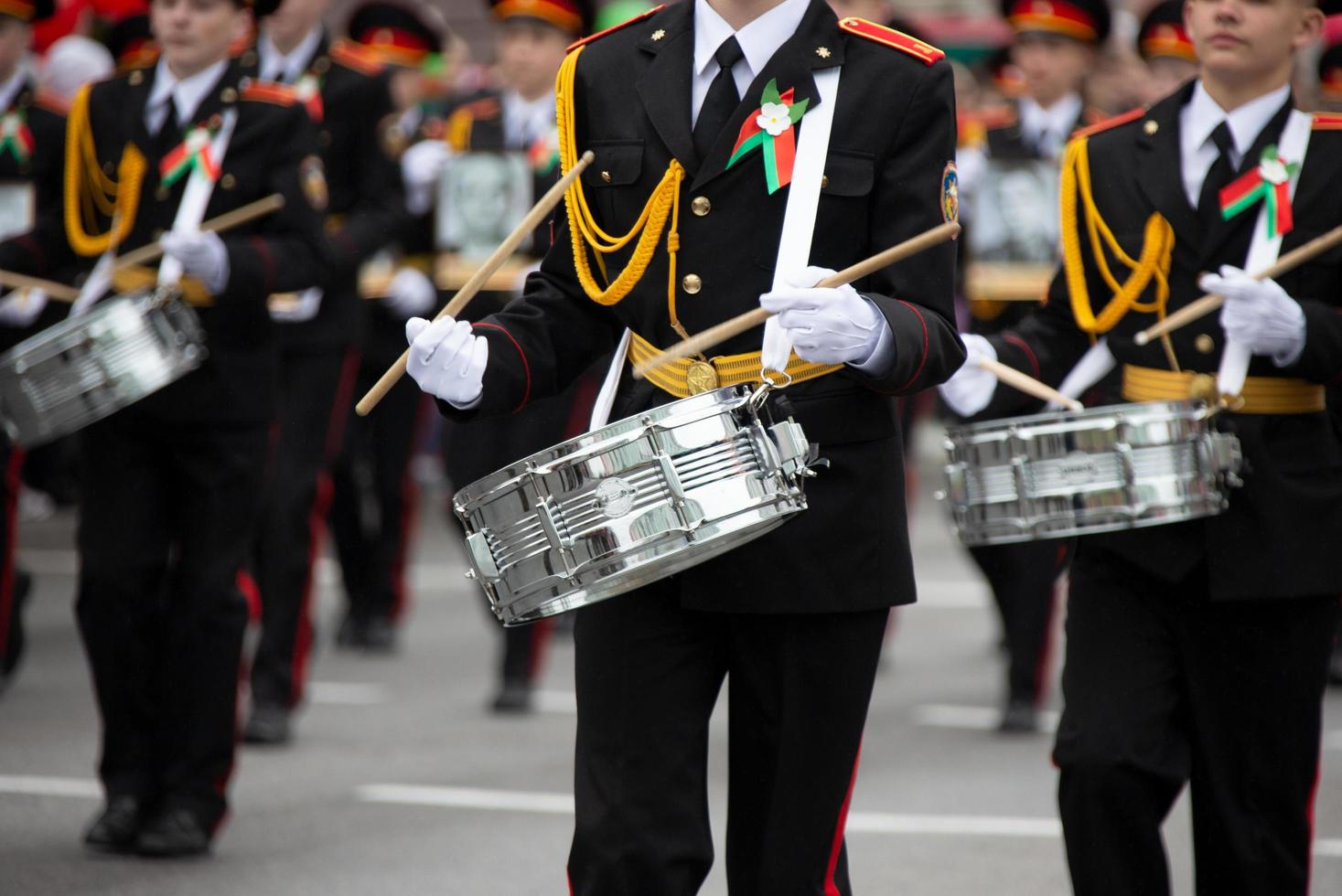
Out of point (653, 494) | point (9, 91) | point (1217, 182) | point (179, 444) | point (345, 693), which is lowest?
point (345, 693)

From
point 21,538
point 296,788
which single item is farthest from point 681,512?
point 21,538

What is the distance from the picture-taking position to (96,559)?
5164 millimetres

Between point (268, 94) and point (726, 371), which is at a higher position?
point (268, 94)

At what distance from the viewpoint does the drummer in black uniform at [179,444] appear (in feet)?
17.0

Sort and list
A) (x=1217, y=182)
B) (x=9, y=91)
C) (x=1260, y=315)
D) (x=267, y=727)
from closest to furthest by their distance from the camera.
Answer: (x=1260, y=315), (x=1217, y=182), (x=267, y=727), (x=9, y=91)

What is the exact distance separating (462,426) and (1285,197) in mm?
3737

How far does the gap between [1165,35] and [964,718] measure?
2.81 m

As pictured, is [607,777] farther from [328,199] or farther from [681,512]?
[328,199]

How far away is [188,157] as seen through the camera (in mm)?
5293

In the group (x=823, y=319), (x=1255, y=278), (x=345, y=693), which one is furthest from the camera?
(x=345, y=693)

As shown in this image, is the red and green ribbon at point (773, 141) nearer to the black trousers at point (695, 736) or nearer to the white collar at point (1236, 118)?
the black trousers at point (695, 736)

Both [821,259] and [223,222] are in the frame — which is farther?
[223,222]

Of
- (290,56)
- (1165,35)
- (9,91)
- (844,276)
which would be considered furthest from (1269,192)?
(9,91)

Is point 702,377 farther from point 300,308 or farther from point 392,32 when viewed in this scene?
point 392,32
